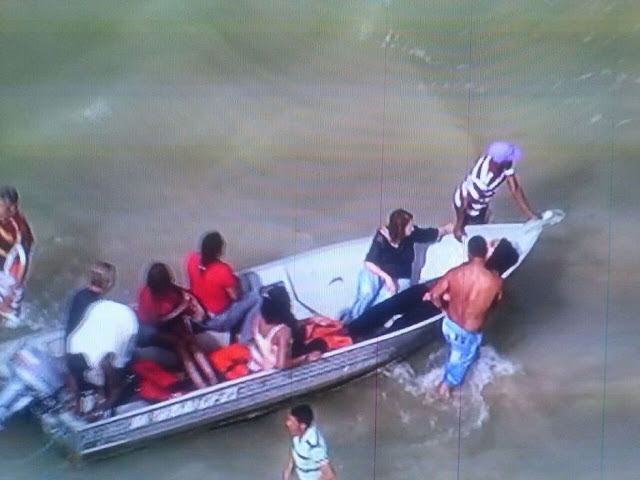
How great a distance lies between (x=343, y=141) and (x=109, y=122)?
61 cm

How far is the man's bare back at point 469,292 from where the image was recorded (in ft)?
8.48

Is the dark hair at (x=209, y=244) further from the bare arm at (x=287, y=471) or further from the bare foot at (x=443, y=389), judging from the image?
the bare foot at (x=443, y=389)

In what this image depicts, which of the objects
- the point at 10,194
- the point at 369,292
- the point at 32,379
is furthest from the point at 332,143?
the point at 32,379

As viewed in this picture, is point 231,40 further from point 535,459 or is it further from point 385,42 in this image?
point 535,459

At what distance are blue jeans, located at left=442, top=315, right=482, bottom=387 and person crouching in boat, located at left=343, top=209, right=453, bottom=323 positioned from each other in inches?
6.3

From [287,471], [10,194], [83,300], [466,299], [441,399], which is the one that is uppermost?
[10,194]

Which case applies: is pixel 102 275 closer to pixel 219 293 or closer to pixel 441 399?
pixel 219 293

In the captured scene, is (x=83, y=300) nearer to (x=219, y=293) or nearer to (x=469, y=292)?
(x=219, y=293)

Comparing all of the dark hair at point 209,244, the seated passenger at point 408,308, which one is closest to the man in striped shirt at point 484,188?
the seated passenger at point 408,308

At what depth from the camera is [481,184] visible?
257cm

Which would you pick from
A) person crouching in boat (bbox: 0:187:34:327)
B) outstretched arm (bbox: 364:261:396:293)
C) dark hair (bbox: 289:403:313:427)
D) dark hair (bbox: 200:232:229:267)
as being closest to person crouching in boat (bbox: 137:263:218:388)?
dark hair (bbox: 200:232:229:267)

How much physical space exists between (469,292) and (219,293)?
650 mm

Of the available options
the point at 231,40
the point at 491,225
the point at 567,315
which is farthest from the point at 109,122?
the point at 567,315

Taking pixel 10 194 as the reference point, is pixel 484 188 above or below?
below
